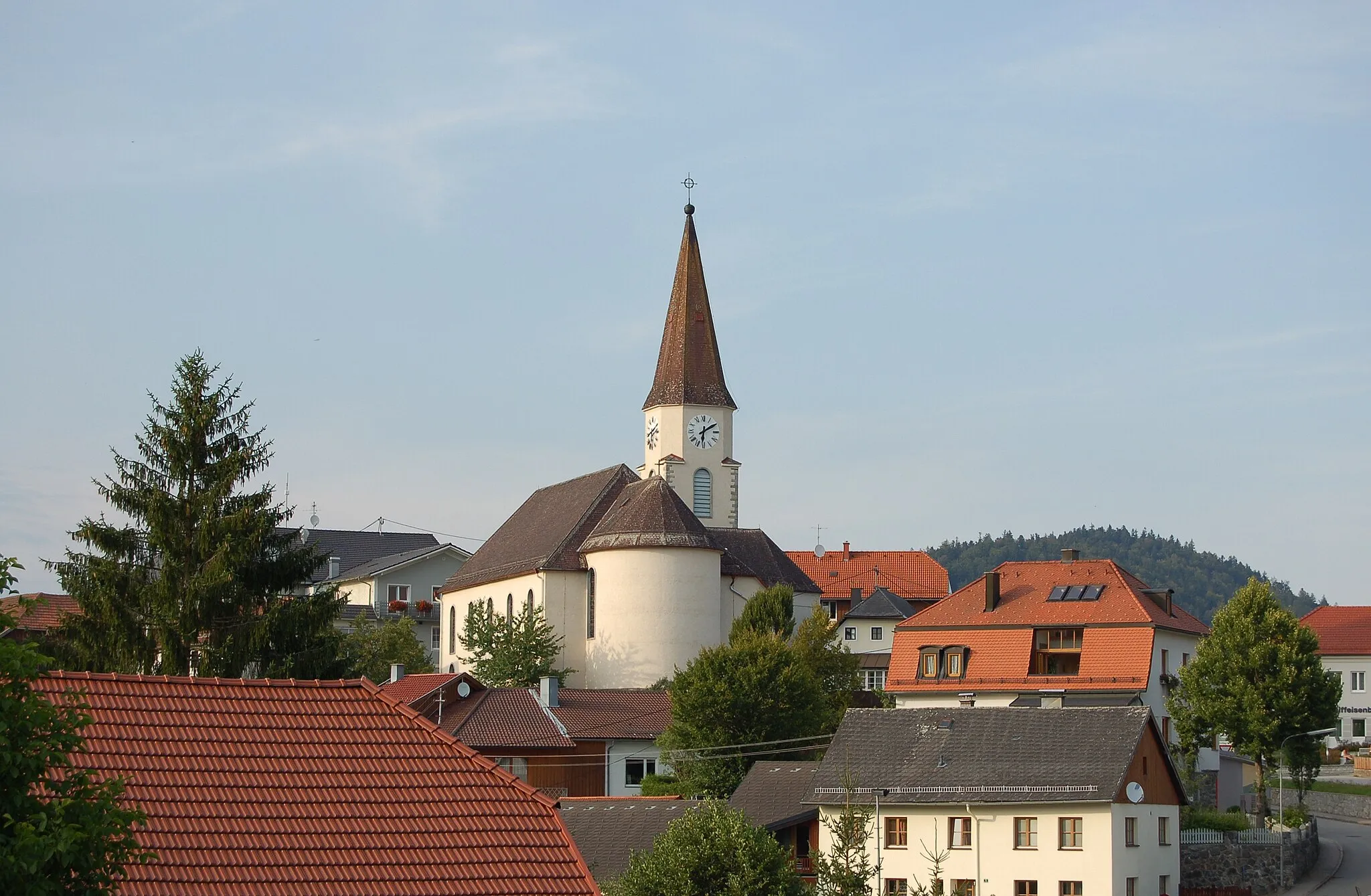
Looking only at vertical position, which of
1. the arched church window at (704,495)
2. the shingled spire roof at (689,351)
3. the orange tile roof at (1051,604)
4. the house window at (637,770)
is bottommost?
the house window at (637,770)

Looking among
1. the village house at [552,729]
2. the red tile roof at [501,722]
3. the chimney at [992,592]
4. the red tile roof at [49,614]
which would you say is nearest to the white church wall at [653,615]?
the village house at [552,729]

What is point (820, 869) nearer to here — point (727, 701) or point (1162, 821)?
point (1162, 821)

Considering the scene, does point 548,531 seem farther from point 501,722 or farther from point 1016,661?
point 1016,661

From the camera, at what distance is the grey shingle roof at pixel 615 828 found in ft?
132

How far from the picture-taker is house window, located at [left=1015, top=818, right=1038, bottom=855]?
40.9 meters

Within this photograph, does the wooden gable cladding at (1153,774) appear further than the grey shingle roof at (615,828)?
Yes

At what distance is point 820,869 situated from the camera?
79.9 ft

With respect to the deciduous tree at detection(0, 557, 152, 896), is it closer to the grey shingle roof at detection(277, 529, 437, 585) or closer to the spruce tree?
the spruce tree

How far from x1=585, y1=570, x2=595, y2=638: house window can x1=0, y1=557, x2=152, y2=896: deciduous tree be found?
58430 millimetres

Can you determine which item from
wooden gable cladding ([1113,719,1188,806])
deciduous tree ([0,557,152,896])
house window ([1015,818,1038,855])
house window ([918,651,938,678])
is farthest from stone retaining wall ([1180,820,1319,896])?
deciduous tree ([0,557,152,896])

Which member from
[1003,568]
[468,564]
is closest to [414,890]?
[1003,568]

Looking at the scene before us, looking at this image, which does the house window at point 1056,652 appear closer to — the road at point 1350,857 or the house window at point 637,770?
the road at point 1350,857

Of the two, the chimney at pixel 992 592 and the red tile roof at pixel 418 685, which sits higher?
the chimney at pixel 992 592

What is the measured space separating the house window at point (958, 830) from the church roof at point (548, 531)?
105 ft
